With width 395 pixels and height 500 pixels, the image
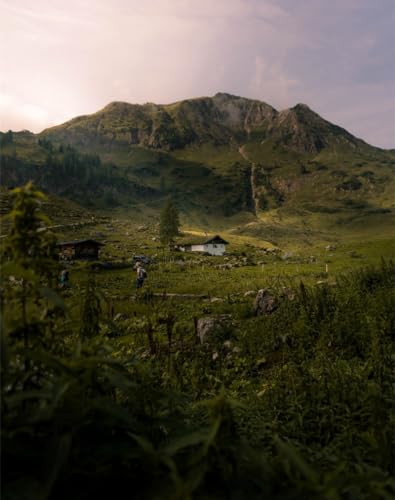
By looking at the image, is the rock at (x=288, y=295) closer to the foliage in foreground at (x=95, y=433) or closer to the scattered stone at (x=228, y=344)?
the scattered stone at (x=228, y=344)

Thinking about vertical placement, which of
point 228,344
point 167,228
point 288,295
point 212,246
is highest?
point 288,295

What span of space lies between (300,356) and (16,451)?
7.95 m

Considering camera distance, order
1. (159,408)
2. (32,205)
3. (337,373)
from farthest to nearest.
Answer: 1. (337,373)
2. (159,408)
3. (32,205)

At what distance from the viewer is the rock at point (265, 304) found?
1518cm

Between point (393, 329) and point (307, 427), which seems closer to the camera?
point (307, 427)

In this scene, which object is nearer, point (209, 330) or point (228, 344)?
point (228, 344)

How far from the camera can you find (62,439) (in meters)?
1.69

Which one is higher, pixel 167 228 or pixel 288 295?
pixel 288 295

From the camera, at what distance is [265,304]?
51.4 feet

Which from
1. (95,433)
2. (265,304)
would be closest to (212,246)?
(265,304)

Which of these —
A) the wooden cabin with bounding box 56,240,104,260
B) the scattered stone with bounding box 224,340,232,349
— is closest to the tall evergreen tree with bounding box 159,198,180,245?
the wooden cabin with bounding box 56,240,104,260

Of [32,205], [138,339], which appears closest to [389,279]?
[138,339]

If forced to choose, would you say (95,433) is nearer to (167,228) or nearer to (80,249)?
(80,249)

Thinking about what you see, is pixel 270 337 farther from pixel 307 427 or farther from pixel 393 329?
pixel 307 427
